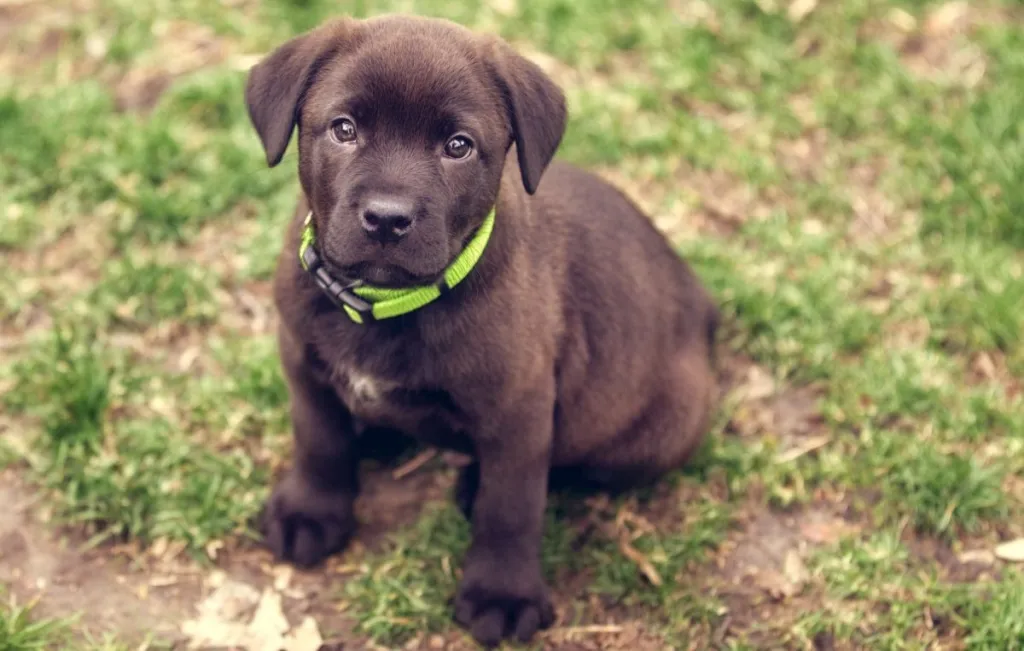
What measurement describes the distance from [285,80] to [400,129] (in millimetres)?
392

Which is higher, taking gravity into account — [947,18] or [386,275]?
[386,275]

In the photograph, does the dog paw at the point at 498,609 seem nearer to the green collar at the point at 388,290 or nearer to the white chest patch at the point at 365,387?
the white chest patch at the point at 365,387

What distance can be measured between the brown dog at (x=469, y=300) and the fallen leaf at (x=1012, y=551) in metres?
1.12

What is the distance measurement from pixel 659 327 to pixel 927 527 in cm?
122

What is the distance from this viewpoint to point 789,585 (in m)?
4.05

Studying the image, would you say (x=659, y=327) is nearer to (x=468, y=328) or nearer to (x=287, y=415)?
(x=468, y=328)

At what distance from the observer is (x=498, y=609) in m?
3.85

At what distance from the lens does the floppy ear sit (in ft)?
10.7

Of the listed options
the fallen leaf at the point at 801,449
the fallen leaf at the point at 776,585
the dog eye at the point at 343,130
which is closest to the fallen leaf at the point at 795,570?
the fallen leaf at the point at 776,585

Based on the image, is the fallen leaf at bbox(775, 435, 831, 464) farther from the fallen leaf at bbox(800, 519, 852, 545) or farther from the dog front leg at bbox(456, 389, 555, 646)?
the dog front leg at bbox(456, 389, 555, 646)

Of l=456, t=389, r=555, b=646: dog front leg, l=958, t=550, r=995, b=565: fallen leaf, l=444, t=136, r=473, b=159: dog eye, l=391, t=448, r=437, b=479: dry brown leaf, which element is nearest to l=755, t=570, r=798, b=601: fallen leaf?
l=958, t=550, r=995, b=565: fallen leaf

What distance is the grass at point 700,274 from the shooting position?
4086mm

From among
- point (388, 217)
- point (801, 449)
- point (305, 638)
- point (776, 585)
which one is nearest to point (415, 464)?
point (305, 638)

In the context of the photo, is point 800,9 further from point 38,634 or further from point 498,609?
point 38,634
